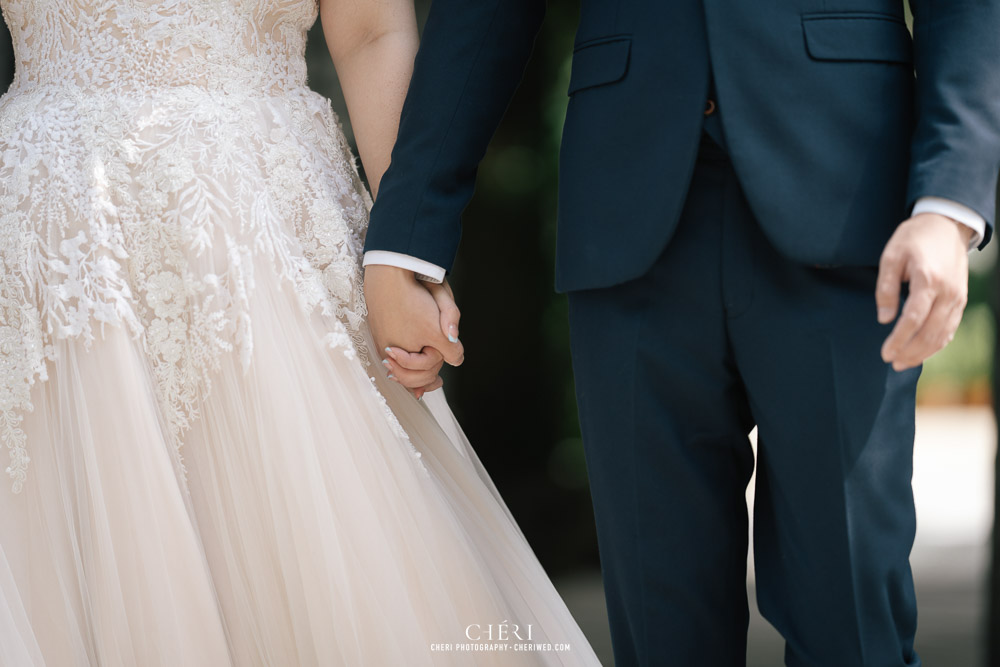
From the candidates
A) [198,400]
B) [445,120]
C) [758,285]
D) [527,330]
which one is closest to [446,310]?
[445,120]

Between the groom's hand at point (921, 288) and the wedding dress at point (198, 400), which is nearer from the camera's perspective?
the groom's hand at point (921, 288)

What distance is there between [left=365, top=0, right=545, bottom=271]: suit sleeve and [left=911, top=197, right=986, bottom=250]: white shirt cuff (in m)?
0.60

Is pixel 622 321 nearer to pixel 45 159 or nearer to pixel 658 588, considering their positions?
pixel 658 588

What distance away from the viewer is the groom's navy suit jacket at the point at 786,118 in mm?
1074

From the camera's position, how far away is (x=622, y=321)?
4.11 ft

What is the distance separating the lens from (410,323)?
4.61ft

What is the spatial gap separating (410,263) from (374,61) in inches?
15.9

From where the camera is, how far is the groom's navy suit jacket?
107 centimetres

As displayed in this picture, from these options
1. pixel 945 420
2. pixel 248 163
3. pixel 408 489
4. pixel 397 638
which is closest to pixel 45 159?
pixel 248 163

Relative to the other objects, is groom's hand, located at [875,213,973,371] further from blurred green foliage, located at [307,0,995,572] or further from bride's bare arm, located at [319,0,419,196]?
blurred green foliage, located at [307,0,995,572]

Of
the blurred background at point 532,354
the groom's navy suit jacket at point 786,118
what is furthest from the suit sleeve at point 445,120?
the blurred background at point 532,354

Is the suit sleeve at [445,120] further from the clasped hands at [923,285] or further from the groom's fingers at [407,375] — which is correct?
the clasped hands at [923,285]

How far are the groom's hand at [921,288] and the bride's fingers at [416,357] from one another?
0.67 m

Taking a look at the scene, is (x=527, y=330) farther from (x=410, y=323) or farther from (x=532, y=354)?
(x=410, y=323)
